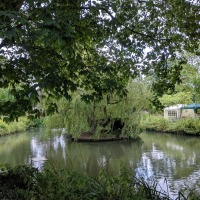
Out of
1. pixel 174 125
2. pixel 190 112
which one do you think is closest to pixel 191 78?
pixel 174 125

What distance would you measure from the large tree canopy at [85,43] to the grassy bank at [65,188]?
109cm

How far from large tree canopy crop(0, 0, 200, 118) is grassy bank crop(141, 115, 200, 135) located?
52.3ft

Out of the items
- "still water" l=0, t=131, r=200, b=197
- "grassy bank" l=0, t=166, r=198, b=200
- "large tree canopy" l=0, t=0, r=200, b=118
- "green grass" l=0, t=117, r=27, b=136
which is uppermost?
"large tree canopy" l=0, t=0, r=200, b=118

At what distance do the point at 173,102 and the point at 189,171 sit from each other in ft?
52.0

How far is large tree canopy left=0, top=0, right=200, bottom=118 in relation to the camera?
9.21 ft

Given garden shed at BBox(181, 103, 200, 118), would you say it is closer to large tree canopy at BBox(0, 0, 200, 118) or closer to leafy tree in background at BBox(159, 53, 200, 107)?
leafy tree in background at BBox(159, 53, 200, 107)

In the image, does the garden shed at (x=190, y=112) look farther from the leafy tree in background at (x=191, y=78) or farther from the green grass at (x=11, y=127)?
the green grass at (x=11, y=127)

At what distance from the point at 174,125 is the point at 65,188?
63.9 ft

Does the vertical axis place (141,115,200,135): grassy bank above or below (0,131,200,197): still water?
above

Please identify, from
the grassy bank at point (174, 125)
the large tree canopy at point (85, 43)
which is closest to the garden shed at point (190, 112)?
the grassy bank at point (174, 125)

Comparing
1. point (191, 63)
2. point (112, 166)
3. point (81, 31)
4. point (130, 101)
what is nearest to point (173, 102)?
point (191, 63)

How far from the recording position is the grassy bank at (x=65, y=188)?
3.69 metres

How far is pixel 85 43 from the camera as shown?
487 centimetres

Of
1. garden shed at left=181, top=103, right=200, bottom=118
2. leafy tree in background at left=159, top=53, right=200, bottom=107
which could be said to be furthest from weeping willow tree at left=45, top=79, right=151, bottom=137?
garden shed at left=181, top=103, right=200, bottom=118
